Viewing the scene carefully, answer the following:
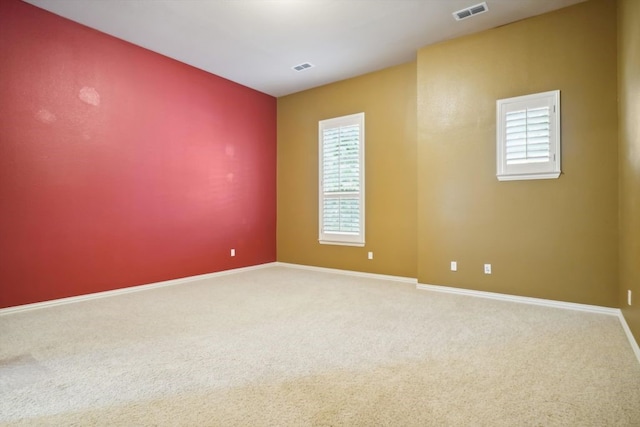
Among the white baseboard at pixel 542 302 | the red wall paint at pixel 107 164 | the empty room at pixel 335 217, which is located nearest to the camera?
the empty room at pixel 335 217

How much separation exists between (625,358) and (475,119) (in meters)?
2.75

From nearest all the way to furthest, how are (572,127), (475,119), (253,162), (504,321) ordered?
1. (504,321)
2. (572,127)
3. (475,119)
4. (253,162)

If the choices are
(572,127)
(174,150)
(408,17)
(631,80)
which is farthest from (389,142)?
(174,150)

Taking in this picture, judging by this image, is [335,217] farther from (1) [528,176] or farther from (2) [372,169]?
(1) [528,176]

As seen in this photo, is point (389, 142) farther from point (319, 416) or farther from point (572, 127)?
point (319, 416)

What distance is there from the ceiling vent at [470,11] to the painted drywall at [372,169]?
1.19 m

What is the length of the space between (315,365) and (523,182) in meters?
3.06

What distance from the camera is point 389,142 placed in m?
5.09

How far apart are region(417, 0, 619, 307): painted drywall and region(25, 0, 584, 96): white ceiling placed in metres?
0.32

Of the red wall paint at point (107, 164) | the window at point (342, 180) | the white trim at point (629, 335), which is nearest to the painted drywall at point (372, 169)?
the window at point (342, 180)

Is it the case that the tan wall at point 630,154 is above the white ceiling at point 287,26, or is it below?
below

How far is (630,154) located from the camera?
2.73 m

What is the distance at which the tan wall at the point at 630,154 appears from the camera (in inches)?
97.0

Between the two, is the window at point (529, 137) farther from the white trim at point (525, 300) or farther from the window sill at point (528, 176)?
the white trim at point (525, 300)
